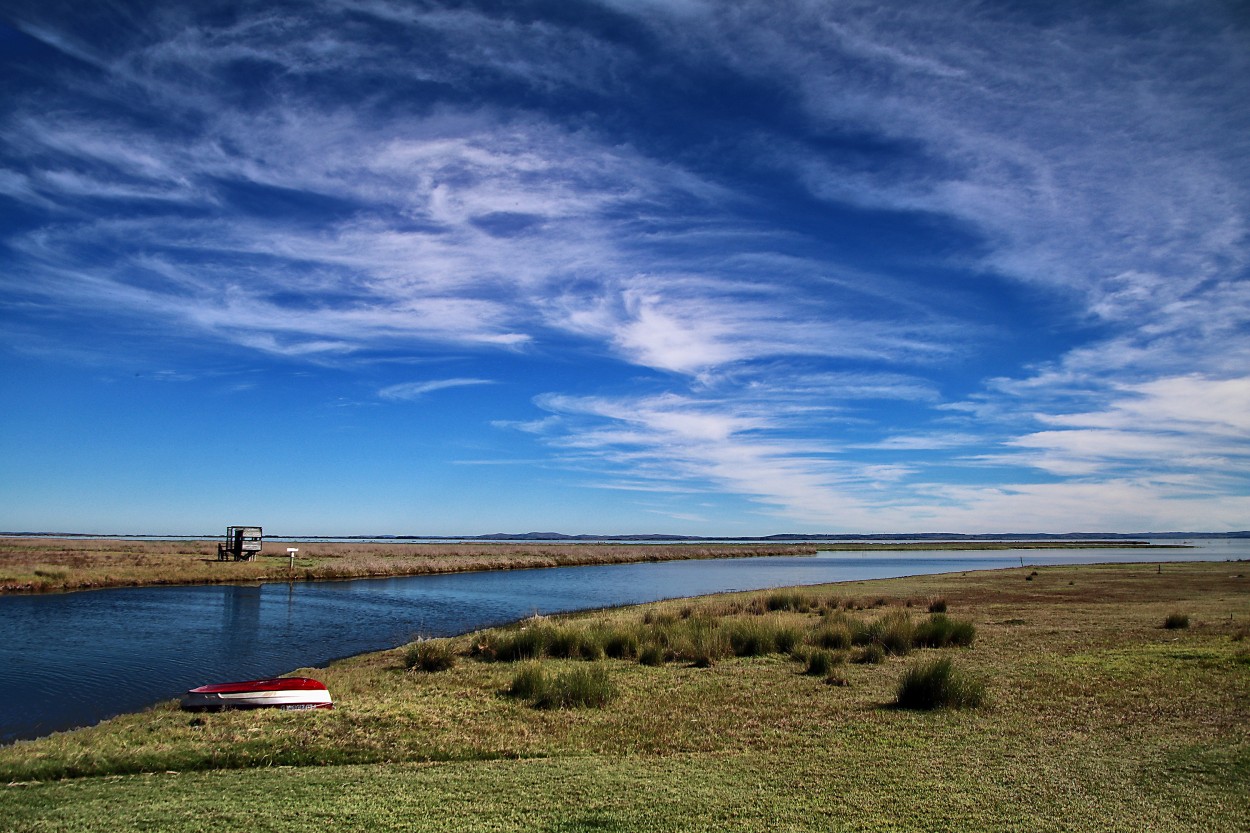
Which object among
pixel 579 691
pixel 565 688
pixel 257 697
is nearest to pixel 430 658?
pixel 565 688

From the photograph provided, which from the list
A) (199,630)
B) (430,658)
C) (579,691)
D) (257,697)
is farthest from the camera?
(199,630)

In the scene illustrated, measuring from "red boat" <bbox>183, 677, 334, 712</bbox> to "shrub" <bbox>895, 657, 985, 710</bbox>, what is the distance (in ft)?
30.9

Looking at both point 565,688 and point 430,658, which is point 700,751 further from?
point 430,658

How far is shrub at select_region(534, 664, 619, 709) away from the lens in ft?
41.8

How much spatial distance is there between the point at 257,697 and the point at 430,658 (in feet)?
17.5

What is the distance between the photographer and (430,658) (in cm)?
1689

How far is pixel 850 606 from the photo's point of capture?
95.9 feet

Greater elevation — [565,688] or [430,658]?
[565,688]

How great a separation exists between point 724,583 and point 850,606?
84.9 feet

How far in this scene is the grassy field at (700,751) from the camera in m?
7.35

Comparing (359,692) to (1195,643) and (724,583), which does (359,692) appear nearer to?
(1195,643)

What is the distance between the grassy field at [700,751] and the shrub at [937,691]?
318 millimetres

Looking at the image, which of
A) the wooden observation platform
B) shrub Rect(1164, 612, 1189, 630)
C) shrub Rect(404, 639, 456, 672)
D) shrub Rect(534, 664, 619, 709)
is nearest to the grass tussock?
shrub Rect(534, 664, 619, 709)

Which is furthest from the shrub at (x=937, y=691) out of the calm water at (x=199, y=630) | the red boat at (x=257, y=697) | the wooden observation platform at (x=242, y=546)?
the wooden observation platform at (x=242, y=546)
